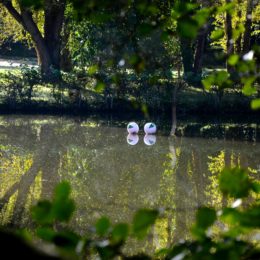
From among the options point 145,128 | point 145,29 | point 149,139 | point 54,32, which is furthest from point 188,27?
point 54,32

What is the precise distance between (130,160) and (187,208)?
17.2ft

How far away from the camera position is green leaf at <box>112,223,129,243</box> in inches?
44.2

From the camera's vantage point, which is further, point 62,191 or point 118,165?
point 118,165

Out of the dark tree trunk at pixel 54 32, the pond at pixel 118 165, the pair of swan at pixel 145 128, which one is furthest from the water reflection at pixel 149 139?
the dark tree trunk at pixel 54 32

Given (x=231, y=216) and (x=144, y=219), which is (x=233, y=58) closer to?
(x=231, y=216)

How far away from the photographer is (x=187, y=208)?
1199 centimetres

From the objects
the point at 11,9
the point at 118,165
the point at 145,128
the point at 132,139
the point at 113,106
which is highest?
the point at 11,9

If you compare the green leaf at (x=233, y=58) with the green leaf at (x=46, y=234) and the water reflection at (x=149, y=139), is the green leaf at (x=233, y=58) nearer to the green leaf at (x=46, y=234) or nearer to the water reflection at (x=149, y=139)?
the green leaf at (x=46, y=234)

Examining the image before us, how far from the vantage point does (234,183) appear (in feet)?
4.31

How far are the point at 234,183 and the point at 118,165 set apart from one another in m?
15.1

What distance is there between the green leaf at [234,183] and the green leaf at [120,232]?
27 centimetres

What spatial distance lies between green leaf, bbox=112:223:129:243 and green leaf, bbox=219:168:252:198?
272mm

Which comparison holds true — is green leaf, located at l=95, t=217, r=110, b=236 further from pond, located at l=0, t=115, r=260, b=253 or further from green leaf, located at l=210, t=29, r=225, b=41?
pond, located at l=0, t=115, r=260, b=253

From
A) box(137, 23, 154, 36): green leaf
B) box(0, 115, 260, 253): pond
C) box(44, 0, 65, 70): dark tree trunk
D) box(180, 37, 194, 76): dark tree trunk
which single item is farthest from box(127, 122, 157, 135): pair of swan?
box(137, 23, 154, 36): green leaf
